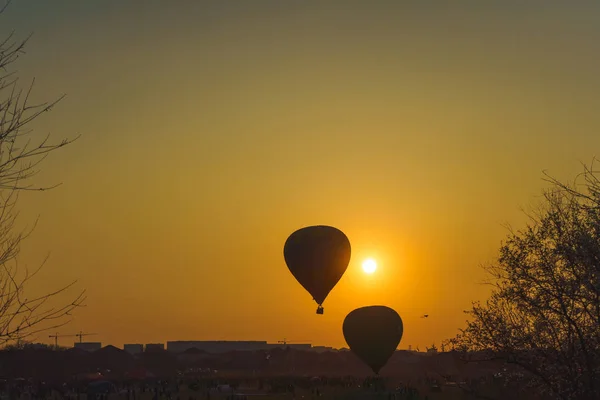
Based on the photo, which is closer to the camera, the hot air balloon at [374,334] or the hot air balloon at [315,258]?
the hot air balloon at [315,258]

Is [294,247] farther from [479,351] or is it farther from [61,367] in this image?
[61,367]

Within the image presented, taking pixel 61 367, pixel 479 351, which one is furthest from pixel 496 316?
pixel 61 367

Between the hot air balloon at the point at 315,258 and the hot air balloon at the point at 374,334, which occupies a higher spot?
the hot air balloon at the point at 315,258

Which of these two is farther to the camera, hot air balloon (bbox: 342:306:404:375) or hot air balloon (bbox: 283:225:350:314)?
hot air balloon (bbox: 342:306:404:375)

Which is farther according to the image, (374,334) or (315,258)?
(374,334)

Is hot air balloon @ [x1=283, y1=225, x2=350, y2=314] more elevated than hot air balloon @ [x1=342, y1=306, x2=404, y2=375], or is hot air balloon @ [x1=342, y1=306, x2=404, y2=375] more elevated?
hot air balloon @ [x1=283, y1=225, x2=350, y2=314]
